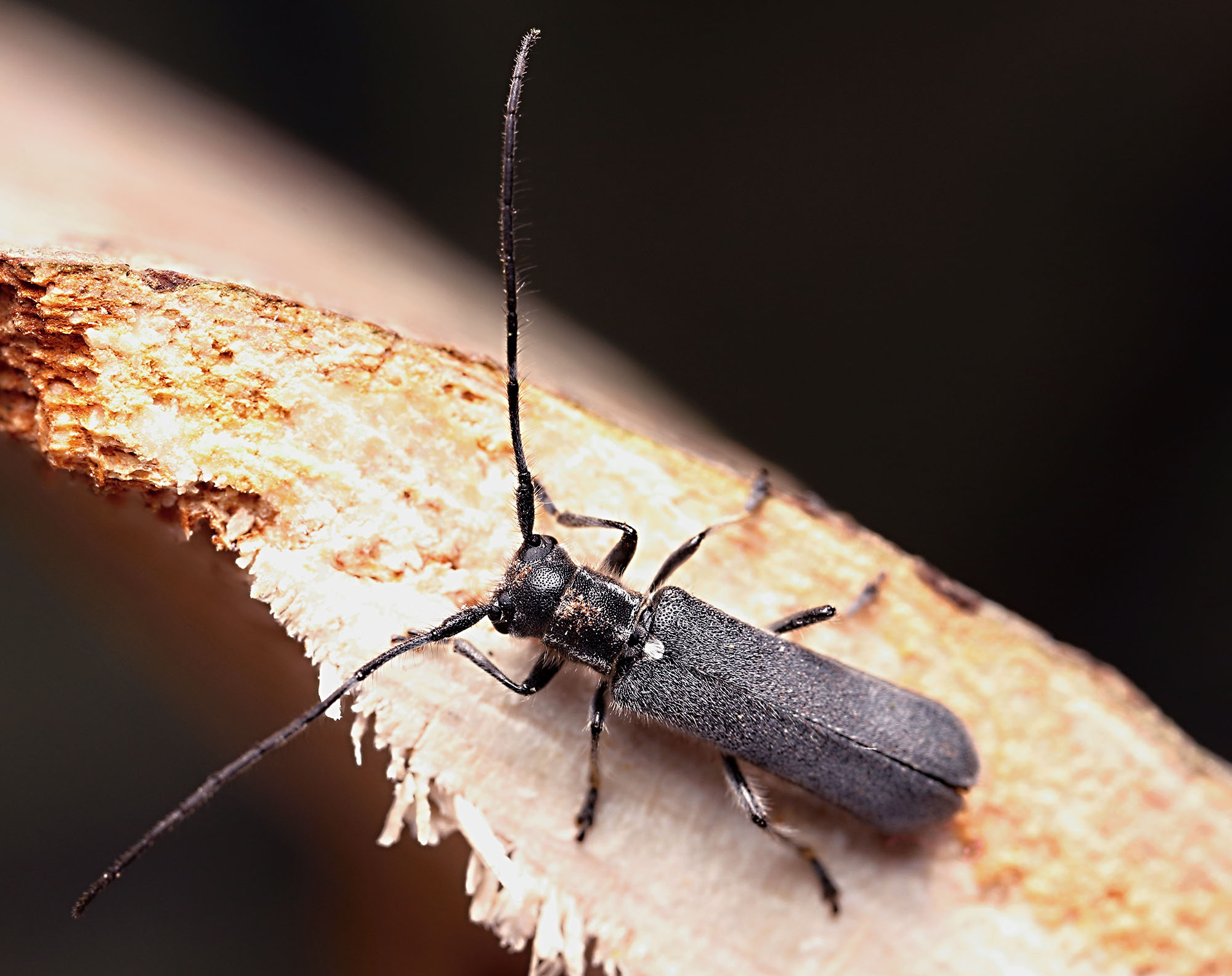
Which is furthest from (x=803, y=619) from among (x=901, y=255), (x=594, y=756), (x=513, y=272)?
(x=901, y=255)

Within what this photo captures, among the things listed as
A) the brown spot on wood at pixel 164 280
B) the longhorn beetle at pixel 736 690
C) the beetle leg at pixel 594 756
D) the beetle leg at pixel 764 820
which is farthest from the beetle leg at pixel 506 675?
the brown spot on wood at pixel 164 280

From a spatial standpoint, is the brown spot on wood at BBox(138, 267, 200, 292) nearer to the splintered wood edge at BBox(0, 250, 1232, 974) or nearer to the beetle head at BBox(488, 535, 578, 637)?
the splintered wood edge at BBox(0, 250, 1232, 974)

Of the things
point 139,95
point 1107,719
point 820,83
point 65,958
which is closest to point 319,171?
point 139,95

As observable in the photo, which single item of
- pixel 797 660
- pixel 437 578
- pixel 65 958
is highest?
pixel 797 660

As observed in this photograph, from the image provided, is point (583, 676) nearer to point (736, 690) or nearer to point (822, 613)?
point (736, 690)

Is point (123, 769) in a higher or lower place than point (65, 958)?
higher

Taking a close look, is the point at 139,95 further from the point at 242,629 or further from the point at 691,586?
the point at 691,586

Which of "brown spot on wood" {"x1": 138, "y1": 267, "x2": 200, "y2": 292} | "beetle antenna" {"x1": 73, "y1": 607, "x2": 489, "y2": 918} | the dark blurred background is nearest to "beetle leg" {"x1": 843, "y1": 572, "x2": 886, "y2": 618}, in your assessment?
"beetle antenna" {"x1": 73, "y1": 607, "x2": 489, "y2": 918}
